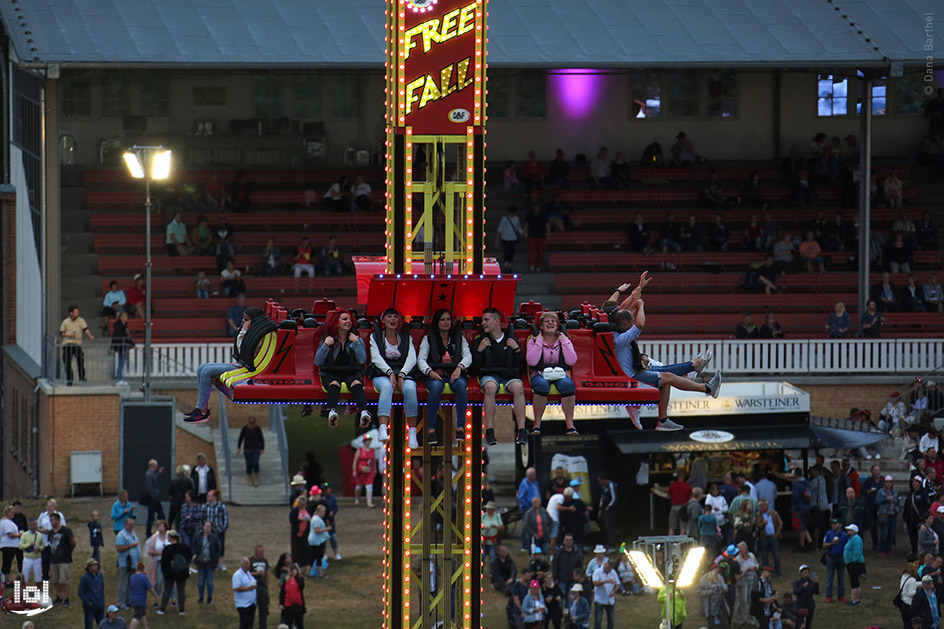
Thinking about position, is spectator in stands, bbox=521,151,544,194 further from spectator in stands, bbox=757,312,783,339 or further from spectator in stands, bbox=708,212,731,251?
spectator in stands, bbox=757,312,783,339

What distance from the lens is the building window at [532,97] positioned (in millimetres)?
48062

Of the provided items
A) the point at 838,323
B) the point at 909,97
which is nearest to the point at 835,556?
the point at 838,323

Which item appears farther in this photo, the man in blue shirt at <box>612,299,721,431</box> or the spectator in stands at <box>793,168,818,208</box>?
the spectator in stands at <box>793,168,818,208</box>

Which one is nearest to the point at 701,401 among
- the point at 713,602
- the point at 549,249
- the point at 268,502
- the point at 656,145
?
the point at 713,602

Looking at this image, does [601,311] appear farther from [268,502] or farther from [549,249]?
[549,249]

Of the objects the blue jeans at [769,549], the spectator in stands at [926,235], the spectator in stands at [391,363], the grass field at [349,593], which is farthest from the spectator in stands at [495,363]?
the spectator in stands at [926,235]

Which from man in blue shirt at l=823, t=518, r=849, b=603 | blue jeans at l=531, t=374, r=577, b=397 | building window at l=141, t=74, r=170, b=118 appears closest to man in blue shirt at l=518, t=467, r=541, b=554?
man in blue shirt at l=823, t=518, r=849, b=603

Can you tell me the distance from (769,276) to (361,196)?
10.0 m

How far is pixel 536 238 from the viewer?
1687 inches

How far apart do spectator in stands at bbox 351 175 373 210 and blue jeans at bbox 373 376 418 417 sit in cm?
2833

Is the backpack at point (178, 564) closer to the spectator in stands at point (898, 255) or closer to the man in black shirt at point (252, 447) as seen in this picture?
the man in black shirt at point (252, 447)

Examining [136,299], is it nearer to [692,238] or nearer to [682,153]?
[692,238]

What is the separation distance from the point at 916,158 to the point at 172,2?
1990 cm

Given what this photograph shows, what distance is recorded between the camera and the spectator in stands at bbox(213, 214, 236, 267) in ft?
137
